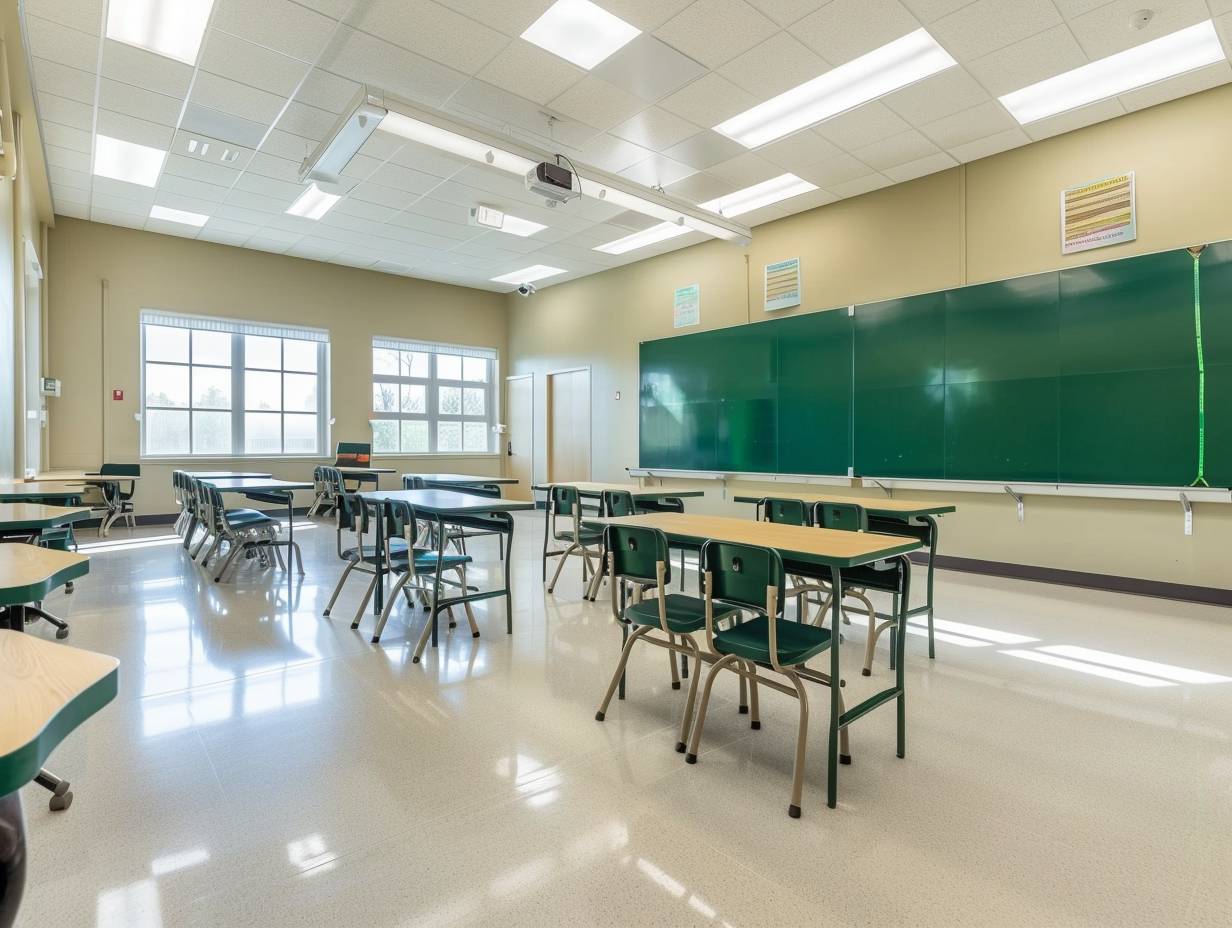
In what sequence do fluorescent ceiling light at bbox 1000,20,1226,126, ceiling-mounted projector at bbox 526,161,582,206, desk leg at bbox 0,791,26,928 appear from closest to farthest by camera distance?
desk leg at bbox 0,791,26,928, fluorescent ceiling light at bbox 1000,20,1226,126, ceiling-mounted projector at bbox 526,161,582,206

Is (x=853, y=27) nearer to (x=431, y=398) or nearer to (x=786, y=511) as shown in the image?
(x=786, y=511)

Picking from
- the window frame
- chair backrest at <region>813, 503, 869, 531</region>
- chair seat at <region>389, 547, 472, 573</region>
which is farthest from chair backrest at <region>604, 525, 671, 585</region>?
the window frame

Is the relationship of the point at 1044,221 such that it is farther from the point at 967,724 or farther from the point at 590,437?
the point at 590,437

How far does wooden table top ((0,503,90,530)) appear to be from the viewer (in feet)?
8.11

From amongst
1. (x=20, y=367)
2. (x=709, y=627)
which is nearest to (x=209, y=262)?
(x=20, y=367)

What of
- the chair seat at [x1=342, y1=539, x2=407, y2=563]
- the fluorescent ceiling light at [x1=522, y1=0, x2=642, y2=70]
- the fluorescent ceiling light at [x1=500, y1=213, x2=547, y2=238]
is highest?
the fluorescent ceiling light at [x1=500, y1=213, x2=547, y2=238]

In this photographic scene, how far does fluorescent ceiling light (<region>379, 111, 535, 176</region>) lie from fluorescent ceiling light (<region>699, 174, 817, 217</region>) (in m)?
2.49

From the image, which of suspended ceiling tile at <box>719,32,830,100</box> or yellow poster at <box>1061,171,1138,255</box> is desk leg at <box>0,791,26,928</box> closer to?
suspended ceiling tile at <box>719,32,830,100</box>

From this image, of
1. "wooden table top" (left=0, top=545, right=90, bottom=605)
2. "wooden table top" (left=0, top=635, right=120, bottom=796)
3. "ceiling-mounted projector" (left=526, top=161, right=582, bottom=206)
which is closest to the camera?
"wooden table top" (left=0, top=635, right=120, bottom=796)

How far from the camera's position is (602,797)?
2.06 metres

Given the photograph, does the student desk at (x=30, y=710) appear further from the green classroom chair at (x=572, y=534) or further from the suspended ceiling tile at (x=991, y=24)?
the suspended ceiling tile at (x=991, y=24)

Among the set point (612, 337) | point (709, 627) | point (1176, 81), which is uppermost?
point (1176, 81)

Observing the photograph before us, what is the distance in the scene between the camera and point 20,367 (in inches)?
223

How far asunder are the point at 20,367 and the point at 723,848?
696cm
